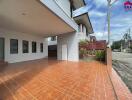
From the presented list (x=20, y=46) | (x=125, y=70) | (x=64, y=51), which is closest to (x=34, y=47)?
(x=20, y=46)

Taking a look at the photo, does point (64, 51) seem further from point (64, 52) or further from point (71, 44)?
point (71, 44)

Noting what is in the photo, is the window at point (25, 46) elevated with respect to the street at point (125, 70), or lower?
elevated

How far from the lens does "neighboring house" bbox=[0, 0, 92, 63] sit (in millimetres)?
6879

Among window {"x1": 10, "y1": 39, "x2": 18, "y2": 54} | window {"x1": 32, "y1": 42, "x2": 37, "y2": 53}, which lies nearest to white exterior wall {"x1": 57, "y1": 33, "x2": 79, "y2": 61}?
window {"x1": 32, "y1": 42, "x2": 37, "y2": 53}

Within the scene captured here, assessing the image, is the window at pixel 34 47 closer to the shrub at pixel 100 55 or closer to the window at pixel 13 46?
the window at pixel 13 46

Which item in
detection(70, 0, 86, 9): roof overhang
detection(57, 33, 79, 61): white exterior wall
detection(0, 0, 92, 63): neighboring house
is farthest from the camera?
detection(70, 0, 86, 9): roof overhang

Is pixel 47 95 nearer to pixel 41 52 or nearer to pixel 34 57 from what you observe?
pixel 34 57

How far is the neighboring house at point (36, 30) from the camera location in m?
6.88

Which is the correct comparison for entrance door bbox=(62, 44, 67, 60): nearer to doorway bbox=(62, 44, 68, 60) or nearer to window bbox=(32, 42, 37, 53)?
doorway bbox=(62, 44, 68, 60)

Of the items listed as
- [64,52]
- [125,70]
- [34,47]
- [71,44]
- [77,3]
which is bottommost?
[125,70]

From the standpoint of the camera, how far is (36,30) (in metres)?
11.7

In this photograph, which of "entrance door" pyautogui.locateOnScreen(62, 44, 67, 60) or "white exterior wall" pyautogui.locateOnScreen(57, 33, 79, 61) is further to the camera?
"entrance door" pyautogui.locateOnScreen(62, 44, 67, 60)

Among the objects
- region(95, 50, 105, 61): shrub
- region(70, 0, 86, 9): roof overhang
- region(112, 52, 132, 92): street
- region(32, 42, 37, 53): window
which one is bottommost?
region(112, 52, 132, 92): street

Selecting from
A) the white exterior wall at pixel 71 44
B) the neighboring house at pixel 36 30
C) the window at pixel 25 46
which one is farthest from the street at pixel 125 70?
the window at pixel 25 46
